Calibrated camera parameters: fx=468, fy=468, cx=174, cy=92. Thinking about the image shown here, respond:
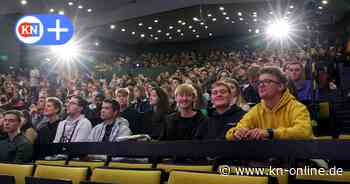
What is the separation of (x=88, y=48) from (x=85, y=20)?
154 centimetres

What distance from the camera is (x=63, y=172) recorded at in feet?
12.0

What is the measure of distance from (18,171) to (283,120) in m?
2.32

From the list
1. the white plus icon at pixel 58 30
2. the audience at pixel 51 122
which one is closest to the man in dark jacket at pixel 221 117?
the audience at pixel 51 122

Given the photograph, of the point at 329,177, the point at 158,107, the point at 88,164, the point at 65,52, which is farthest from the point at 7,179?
the point at 65,52

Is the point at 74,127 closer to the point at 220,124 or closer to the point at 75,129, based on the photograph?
the point at 75,129

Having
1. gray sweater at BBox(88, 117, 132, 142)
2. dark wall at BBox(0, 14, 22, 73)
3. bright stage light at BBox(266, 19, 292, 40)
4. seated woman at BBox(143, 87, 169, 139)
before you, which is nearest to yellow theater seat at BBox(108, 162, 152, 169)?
gray sweater at BBox(88, 117, 132, 142)

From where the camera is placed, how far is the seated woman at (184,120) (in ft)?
15.1

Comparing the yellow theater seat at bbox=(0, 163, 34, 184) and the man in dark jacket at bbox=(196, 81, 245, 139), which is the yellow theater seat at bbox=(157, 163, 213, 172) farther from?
the yellow theater seat at bbox=(0, 163, 34, 184)

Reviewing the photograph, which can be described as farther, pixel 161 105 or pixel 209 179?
pixel 161 105

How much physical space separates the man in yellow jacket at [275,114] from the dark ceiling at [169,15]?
1125 cm

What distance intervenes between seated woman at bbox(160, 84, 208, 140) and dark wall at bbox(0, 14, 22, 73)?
16.8 meters

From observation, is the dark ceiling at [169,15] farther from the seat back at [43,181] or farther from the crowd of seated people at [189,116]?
the seat back at [43,181]

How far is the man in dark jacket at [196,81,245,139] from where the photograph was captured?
14.0 ft

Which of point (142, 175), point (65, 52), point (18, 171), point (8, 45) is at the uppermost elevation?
point (8, 45)
